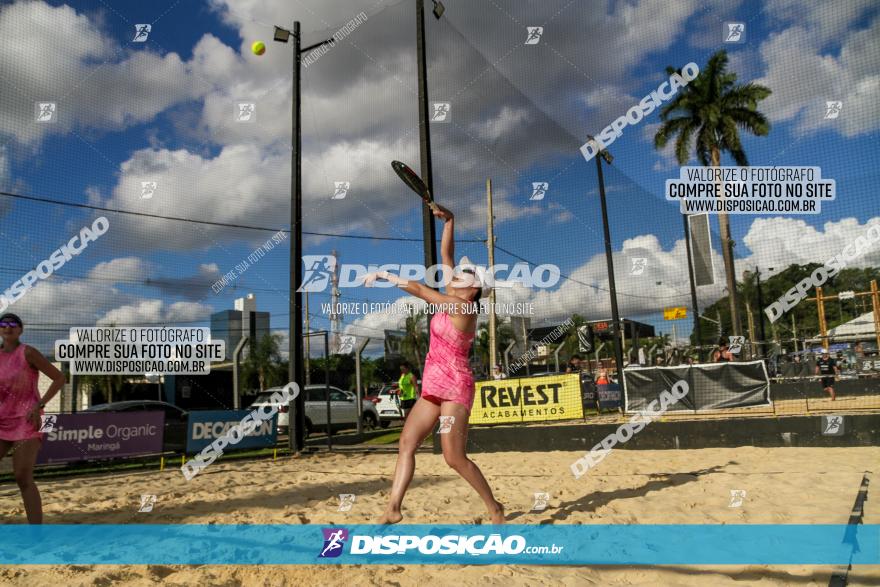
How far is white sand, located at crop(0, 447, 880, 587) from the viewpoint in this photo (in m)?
3.17

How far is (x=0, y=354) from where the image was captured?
4359 millimetres

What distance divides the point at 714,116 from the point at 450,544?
25.8 m

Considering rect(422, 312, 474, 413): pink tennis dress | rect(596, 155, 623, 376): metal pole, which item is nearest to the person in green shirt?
rect(596, 155, 623, 376): metal pole

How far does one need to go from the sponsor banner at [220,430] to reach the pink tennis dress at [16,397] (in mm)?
5717

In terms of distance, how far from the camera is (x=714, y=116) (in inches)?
977

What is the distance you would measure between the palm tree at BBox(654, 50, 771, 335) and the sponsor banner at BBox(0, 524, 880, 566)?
→ 22.6 meters

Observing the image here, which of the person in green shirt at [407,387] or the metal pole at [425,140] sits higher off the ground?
the metal pole at [425,140]

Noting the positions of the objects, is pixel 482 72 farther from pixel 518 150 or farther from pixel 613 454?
pixel 613 454

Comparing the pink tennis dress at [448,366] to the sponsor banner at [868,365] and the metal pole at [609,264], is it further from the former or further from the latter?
the sponsor banner at [868,365]

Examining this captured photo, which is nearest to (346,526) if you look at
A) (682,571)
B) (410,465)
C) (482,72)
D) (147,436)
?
(410,465)

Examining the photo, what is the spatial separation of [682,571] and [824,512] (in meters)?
1.93

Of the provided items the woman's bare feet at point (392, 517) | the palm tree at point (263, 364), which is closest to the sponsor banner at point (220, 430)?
the woman's bare feet at point (392, 517)

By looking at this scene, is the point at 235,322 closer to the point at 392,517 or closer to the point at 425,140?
the point at 425,140

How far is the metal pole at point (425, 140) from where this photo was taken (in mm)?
10117
